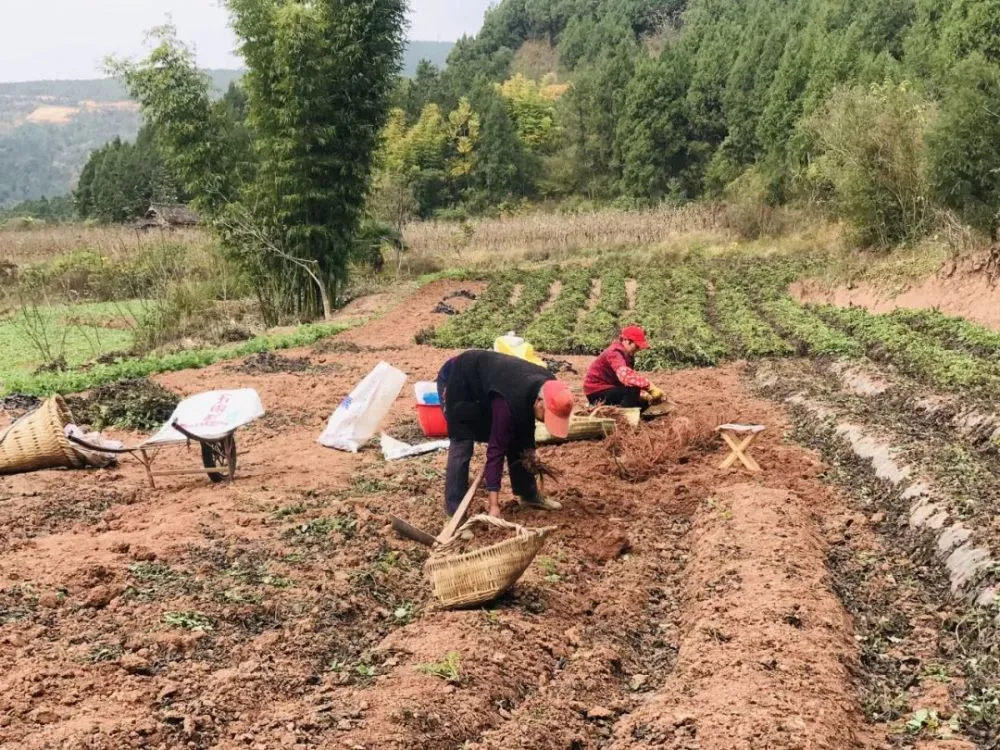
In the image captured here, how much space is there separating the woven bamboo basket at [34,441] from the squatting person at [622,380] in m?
4.67

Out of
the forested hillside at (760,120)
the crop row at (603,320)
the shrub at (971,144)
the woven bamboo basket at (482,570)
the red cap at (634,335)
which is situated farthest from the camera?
the forested hillside at (760,120)

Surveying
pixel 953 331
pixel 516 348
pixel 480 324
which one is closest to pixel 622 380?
pixel 516 348

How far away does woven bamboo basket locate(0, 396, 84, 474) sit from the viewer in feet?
25.0

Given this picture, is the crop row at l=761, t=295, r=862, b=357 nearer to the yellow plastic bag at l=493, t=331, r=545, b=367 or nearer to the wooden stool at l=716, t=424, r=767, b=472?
the wooden stool at l=716, t=424, r=767, b=472

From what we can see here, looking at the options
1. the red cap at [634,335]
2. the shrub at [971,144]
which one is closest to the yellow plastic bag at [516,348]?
the red cap at [634,335]

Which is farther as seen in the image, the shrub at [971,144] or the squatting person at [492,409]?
the shrub at [971,144]

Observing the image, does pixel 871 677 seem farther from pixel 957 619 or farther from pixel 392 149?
pixel 392 149

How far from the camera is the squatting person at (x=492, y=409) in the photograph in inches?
221

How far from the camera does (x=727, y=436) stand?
7578 mm

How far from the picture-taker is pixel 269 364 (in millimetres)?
13000

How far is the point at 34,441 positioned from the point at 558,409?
4740 mm

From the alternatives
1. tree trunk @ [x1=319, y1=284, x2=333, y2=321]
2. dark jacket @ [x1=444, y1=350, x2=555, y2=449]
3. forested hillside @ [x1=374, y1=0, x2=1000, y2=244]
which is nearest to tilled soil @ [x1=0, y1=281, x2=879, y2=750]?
dark jacket @ [x1=444, y1=350, x2=555, y2=449]

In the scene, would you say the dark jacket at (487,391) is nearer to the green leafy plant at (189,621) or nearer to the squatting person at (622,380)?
the green leafy plant at (189,621)

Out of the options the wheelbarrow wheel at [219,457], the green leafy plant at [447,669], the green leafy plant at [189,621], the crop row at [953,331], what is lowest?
the crop row at [953,331]
